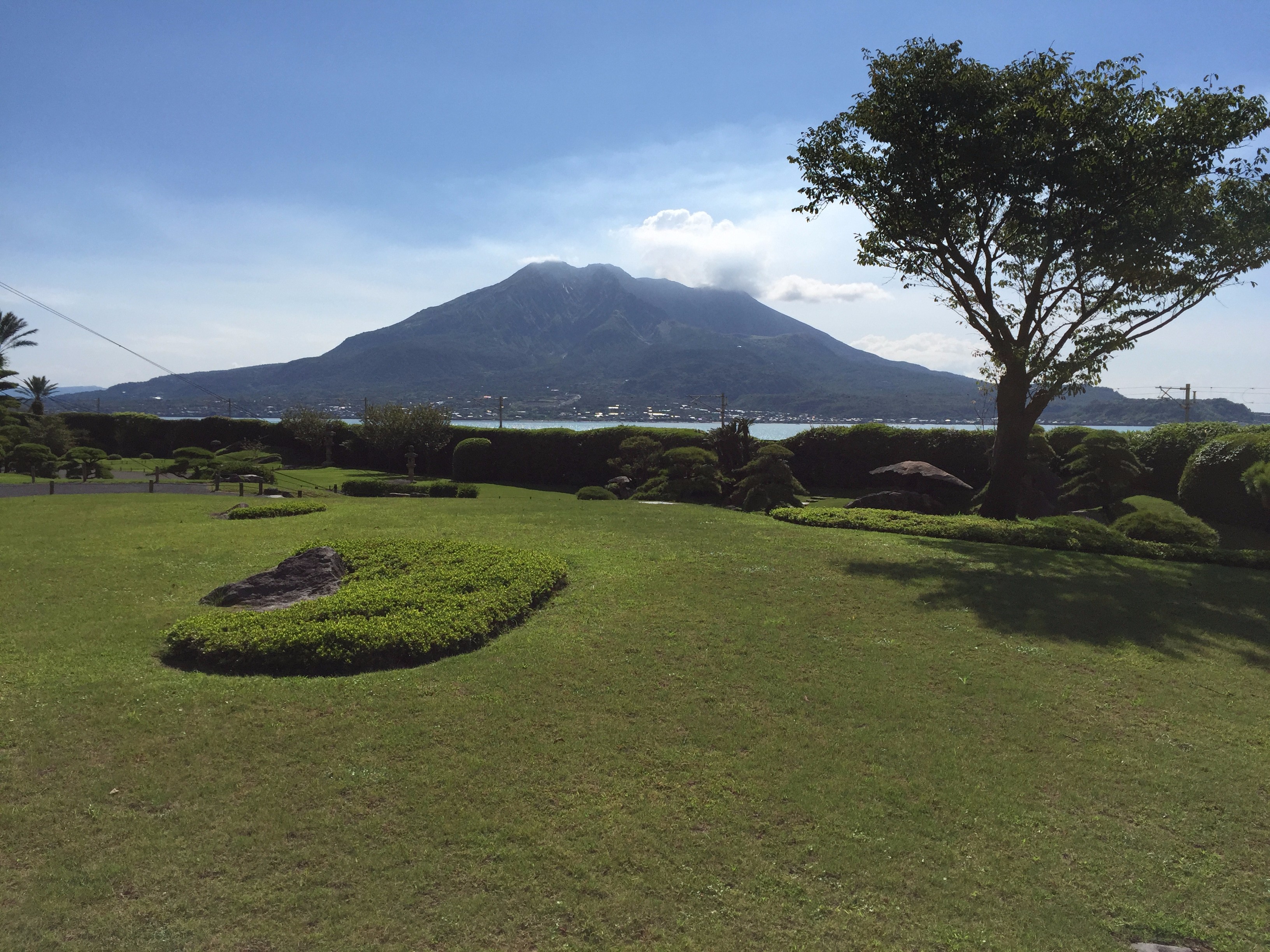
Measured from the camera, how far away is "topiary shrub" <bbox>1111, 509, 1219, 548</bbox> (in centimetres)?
1514

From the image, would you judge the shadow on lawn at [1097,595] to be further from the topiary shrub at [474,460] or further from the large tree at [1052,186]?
the topiary shrub at [474,460]

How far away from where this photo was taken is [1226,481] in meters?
19.3

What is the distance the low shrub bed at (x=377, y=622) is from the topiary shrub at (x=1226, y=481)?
1863 centimetres

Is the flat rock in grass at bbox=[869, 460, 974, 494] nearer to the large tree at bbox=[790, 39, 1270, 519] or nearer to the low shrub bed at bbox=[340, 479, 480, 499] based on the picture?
the large tree at bbox=[790, 39, 1270, 519]

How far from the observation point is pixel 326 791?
4867 mm

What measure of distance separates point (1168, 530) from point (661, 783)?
14960mm

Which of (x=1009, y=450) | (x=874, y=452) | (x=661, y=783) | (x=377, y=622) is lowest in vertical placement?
(x=661, y=783)

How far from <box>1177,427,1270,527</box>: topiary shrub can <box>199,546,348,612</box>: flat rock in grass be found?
21007 millimetres

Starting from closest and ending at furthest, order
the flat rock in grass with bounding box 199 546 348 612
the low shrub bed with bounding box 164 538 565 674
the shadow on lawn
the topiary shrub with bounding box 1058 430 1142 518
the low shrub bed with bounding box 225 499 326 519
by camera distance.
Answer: the low shrub bed with bounding box 164 538 565 674
the shadow on lawn
the flat rock in grass with bounding box 199 546 348 612
the low shrub bed with bounding box 225 499 326 519
the topiary shrub with bounding box 1058 430 1142 518

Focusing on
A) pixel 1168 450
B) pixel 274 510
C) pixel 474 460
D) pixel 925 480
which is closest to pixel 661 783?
pixel 274 510

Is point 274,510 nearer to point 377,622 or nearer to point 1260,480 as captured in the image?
point 377,622

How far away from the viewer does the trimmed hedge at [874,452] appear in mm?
25750

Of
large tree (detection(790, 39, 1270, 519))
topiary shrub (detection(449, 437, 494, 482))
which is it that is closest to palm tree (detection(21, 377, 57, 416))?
topiary shrub (detection(449, 437, 494, 482))

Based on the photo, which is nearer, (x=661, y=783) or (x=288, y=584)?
(x=661, y=783)
